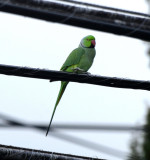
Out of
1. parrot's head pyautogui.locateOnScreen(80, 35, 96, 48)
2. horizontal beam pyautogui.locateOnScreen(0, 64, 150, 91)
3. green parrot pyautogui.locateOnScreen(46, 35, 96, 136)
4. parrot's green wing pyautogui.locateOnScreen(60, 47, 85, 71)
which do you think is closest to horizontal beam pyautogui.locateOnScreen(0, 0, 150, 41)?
horizontal beam pyautogui.locateOnScreen(0, 64, 150, 91)

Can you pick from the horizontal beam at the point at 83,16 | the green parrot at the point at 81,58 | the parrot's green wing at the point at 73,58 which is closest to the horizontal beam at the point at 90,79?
the horizontal beam at the point at 83,16

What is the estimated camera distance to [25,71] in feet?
11.4

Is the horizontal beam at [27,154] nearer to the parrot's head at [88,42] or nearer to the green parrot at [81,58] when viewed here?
the green parrot at [81,58]

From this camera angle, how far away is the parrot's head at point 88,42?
6.53 meters

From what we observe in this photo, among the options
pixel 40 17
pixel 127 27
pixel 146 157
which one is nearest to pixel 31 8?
pixel 40 17

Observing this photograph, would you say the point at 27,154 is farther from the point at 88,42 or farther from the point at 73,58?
the point at 88,42

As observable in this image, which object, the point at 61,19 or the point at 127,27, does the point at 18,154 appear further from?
the point at 127,27

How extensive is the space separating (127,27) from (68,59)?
93.1 inches

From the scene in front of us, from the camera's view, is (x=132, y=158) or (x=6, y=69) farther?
(x=132, y=158)

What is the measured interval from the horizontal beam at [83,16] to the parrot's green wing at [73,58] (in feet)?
7.32

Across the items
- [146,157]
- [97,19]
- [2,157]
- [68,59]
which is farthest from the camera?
[146,157]

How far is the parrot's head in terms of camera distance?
653cm

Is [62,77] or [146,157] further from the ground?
[146,157]

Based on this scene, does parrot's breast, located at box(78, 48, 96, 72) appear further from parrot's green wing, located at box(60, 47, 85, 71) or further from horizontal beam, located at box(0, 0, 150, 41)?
horizontal beam, located at box(0, 0, 150, 41)
